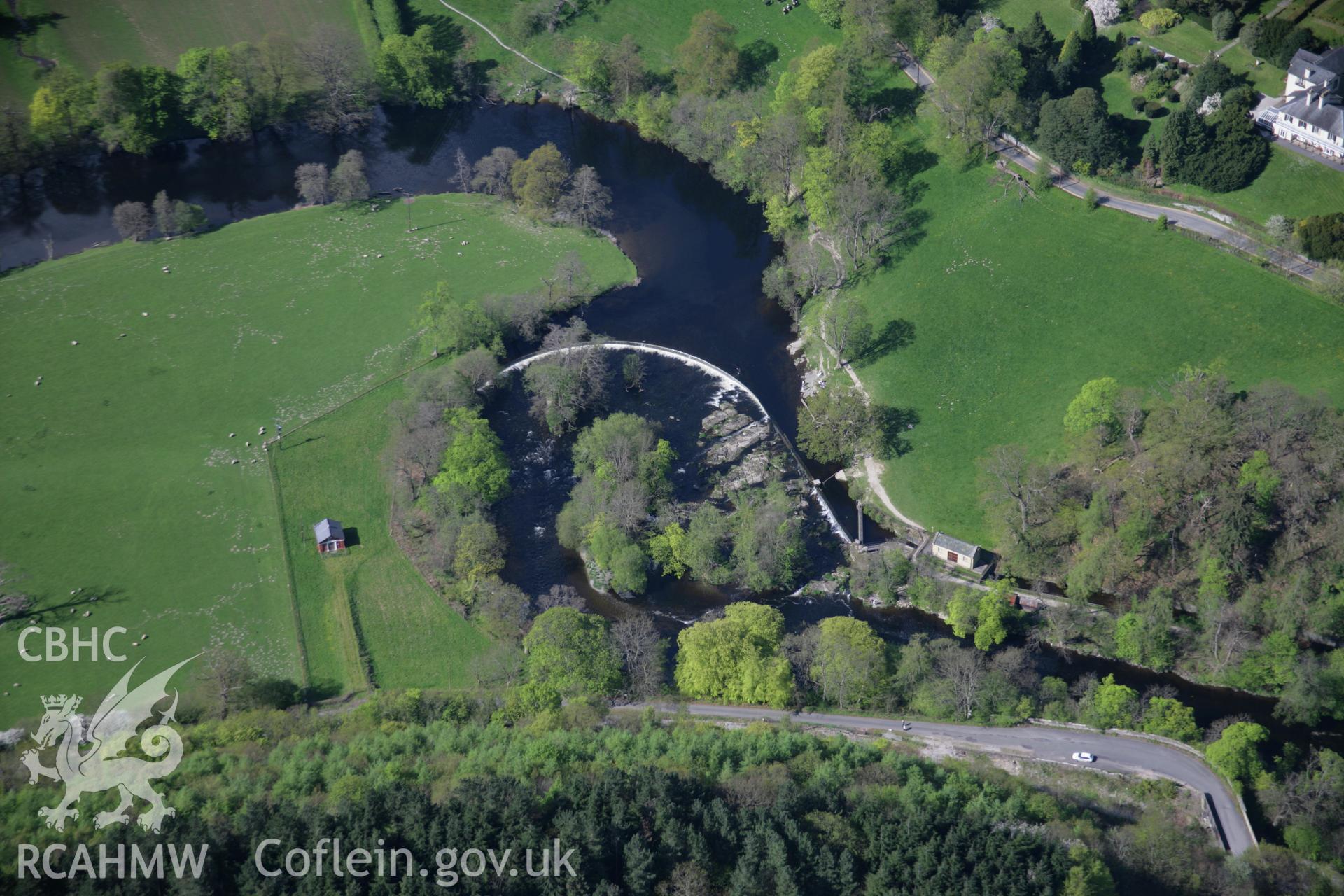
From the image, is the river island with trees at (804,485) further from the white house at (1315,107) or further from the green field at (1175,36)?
the white house at (1315,107)

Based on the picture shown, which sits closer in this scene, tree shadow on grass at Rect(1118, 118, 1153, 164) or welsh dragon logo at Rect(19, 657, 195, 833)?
welsh dragon logo at Rect(19, 657, 195, 833)

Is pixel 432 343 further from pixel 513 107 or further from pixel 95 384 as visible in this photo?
pixel 513 107

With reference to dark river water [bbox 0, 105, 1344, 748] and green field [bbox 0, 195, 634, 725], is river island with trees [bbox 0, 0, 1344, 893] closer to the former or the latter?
dark river water [bbox 0, 105, 1344, 748]

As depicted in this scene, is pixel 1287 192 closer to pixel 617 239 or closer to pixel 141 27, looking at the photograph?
pixel 617 239

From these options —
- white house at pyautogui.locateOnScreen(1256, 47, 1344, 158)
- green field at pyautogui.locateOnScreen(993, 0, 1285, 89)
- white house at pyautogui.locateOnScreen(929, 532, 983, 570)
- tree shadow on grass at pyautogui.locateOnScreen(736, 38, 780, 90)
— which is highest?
tree shadow on grass at pyautogui.locateOnScreen(736, 38, 780, 90)

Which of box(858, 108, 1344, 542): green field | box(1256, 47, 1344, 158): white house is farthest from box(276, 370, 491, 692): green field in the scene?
box(1256, 47, 1344, 158): white house

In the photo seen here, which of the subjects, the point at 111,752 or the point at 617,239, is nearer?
the point at 111,752

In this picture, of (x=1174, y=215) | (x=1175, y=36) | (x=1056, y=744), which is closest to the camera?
(x=1056, y=744)

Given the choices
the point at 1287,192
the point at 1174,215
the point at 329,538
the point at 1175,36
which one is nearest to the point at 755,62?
the point at 1175,36
